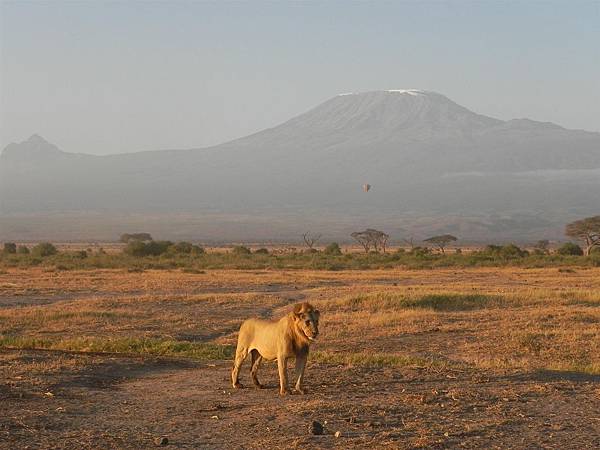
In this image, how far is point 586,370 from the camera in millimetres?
15039

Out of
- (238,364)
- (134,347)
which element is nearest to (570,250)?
(134,347)

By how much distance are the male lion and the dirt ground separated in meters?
0.31

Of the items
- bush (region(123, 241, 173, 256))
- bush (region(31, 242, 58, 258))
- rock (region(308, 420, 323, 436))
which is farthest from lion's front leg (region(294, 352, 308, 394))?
bush (region(31, 242, 58, 258))

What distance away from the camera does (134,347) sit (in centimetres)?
1706

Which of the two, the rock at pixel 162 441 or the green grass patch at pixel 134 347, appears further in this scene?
the green grass patch at pixel 134 347

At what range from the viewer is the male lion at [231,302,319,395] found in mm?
11852

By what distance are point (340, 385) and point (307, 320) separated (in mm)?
1338

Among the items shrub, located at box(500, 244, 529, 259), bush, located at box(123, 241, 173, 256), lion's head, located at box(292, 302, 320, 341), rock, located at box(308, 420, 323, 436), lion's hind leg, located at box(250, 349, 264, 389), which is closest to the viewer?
rock, located at box(308, 420, 323, 436)

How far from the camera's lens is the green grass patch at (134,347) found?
16.5 m

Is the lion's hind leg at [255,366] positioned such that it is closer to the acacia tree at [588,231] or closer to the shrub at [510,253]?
the shrub at [510,253]

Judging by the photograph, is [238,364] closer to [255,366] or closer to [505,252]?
[255,366]

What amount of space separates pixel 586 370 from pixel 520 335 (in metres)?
4.38

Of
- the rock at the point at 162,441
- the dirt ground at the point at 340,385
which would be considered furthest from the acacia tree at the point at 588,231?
the rock at the point at 162,441

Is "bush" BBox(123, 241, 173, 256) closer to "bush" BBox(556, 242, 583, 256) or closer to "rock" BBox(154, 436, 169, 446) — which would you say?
"bush" BBox(556, 242, 583, 256)
